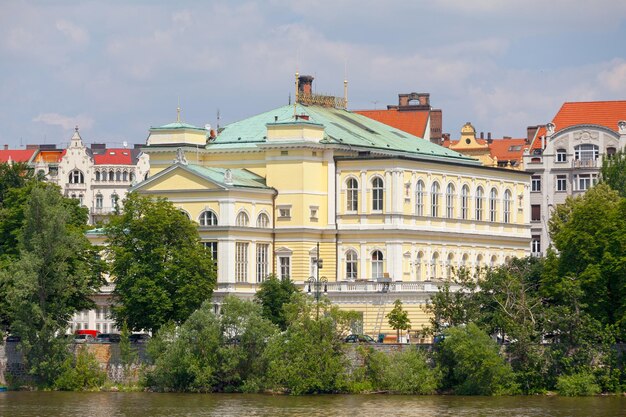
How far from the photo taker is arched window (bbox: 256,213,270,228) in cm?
13425

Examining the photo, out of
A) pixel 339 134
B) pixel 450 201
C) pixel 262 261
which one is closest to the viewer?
pixel 262 261

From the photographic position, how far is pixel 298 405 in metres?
106

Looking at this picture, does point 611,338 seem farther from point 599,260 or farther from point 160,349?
point 160,349

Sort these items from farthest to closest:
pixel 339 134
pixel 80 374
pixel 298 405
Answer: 1. pixel 339 134
2. pixel 80 374
3. pixel 298 405

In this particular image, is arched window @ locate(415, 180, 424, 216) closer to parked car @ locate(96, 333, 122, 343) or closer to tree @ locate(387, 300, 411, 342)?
tree @ locate(387, 300, 411, 342)

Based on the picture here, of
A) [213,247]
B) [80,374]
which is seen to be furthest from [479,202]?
[80,374]

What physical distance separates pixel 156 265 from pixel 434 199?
2527 cm

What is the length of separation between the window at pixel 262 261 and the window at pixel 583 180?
138ft

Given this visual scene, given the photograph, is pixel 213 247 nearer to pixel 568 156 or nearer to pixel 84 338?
pixel 84 338

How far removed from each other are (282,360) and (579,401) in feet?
53.0

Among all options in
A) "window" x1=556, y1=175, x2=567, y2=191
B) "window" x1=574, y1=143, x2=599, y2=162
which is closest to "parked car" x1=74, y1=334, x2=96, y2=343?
"window" x1=556, y1=175, x2=567, y2=191

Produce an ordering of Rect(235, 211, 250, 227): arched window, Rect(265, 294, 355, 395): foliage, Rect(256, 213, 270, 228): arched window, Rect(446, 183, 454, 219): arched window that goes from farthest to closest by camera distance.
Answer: Rect(446, 183, 454, 219): arched window
Rect(256, 213, 270, 228): arched window
Rect(235, 211, 250, 227): arched window
Rect(265, 294, 355, 395): foliage

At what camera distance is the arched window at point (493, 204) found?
145375 millimetres

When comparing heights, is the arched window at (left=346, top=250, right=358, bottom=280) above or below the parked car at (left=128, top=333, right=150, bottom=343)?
above
